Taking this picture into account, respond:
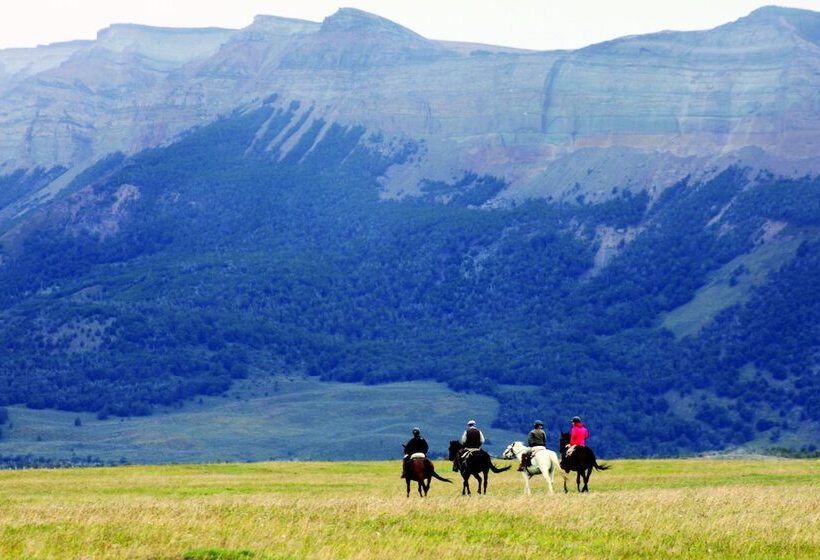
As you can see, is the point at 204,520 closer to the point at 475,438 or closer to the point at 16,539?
the point at 16,539

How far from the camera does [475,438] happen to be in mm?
56562

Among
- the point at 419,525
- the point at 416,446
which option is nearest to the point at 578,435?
the point at 416,446

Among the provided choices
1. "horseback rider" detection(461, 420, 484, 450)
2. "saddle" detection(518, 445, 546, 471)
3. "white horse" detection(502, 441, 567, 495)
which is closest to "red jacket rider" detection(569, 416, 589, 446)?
"white horse" detection(502, 441, 567, 495)

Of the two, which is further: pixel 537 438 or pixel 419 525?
pixel 537 438

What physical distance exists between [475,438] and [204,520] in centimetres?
1588

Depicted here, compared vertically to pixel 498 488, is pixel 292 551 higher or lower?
higher

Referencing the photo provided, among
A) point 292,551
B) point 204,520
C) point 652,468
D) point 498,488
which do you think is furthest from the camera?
point 652,468

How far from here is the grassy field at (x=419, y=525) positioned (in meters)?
37.7

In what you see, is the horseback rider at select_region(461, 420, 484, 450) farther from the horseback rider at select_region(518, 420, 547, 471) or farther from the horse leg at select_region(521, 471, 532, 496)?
the horse leg at select_region(521, 471, 532, 496)

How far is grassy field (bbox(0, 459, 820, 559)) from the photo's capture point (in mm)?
37656

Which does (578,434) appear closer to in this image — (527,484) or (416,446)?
(527,484)

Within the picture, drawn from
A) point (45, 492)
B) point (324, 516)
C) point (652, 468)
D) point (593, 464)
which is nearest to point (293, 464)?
point (652, 468)

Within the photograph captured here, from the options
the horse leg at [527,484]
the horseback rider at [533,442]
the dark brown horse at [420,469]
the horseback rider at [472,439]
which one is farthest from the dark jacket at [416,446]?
the horse leg at [527,484]

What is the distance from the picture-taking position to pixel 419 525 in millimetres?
43094
